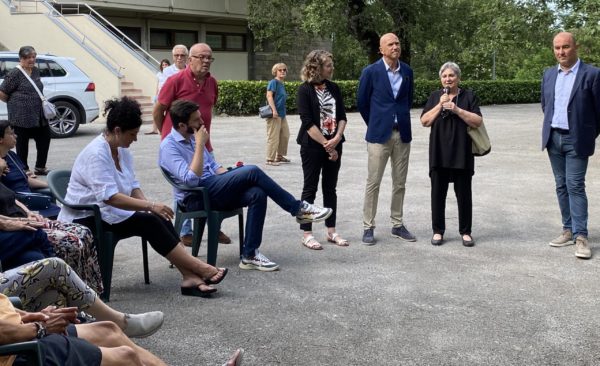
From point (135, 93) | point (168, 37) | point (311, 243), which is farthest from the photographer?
point (168, 37)

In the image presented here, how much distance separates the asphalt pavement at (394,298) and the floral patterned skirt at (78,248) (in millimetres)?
376

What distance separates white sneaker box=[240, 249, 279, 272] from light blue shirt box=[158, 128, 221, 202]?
0.73m

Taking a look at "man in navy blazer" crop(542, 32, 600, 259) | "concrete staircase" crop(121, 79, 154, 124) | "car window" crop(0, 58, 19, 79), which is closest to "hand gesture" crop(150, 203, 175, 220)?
"man in navy blazer" crop(542, 32, 600, 259)

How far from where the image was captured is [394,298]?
5.21 meters

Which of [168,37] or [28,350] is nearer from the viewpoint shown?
[28,350]

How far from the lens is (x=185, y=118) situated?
19.1 feet

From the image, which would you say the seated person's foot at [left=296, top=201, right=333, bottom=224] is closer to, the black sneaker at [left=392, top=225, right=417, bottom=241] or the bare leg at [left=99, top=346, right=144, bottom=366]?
the black sneaker at [left=392, top=225, right=417, bottom=241]

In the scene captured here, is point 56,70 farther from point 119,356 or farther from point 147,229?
point 119,356

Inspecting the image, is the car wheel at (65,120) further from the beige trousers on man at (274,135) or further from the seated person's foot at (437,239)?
the seated person's foot at (437,239)

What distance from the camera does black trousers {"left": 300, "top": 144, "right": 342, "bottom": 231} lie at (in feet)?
22.0

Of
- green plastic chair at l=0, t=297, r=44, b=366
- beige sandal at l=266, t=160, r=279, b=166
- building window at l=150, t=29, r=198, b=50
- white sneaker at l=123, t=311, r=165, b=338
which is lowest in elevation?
white sneaker at l=123, t=311, r=165, b=338

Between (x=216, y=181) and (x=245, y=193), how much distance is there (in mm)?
252

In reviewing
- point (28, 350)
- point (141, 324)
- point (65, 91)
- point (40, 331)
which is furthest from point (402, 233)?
point (65, 91)

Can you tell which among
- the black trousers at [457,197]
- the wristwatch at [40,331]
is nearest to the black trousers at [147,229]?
the wristwatch at [40,331]
